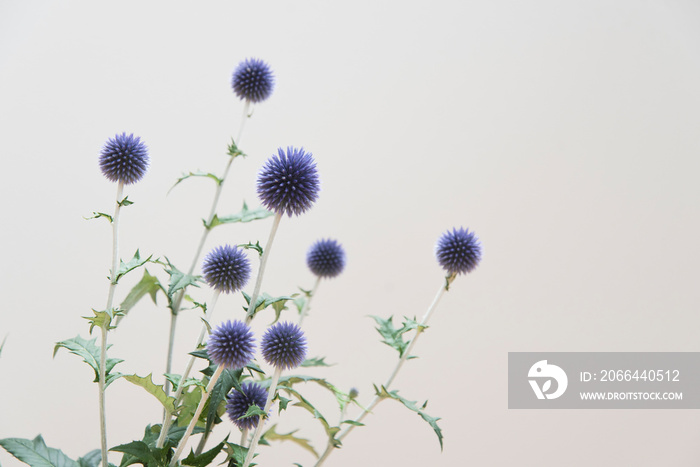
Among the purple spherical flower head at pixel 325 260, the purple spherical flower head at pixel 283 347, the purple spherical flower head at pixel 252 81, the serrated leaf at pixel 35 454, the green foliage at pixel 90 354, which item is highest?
the purple spherical flower head at pixel 252 81

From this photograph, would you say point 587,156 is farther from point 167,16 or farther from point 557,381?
point 167,16

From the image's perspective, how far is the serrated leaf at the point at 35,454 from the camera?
895mm

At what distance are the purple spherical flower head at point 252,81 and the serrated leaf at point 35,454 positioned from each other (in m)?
0.80

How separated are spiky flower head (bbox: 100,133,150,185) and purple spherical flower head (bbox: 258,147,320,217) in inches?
9.7

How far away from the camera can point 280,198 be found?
93 cm

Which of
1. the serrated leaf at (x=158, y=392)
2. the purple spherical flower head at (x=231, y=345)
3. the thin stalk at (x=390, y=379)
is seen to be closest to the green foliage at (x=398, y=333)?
the thin stalk at (x=390, y=379)

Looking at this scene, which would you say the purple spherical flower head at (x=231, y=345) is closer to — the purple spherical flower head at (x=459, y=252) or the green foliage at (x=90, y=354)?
the green foliage at (x=90, y=354)

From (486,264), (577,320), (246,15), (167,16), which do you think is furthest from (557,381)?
(167,16)

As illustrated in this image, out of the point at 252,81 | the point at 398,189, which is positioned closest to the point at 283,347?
the point at 252,81

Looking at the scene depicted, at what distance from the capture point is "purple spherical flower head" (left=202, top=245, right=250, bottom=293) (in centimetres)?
100

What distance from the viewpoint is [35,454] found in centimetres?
91

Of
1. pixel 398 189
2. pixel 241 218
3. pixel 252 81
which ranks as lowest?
pixel 241 218

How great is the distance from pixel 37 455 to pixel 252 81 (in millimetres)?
852

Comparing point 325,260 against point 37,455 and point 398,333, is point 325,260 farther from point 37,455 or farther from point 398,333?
point 37,455
